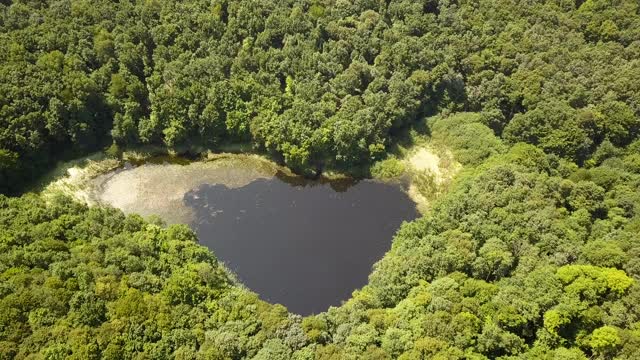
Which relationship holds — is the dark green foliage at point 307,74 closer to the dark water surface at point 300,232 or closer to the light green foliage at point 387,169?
the light green foliage at point 387,169

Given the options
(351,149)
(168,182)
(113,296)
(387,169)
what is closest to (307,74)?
(351,149)

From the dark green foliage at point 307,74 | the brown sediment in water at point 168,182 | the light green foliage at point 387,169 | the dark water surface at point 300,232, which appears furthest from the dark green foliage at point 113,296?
the light green foliage at point 387,169

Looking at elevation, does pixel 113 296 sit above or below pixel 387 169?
above

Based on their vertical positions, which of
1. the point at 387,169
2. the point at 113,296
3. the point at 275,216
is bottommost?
the point at 275,216

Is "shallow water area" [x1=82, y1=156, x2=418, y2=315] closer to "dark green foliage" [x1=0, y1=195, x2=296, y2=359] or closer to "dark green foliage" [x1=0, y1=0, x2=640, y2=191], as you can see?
"dark green foliage" [x1=0, y1=0, x2=640, y2=191]

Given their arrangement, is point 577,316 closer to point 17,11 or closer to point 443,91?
point 443,91

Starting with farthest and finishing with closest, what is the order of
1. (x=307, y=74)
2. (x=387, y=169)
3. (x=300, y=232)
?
(x=307, y=74) → (x=387, y=169) → (x=300, y=232)

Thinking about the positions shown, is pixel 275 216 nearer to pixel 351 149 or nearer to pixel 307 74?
pixel 351 149
